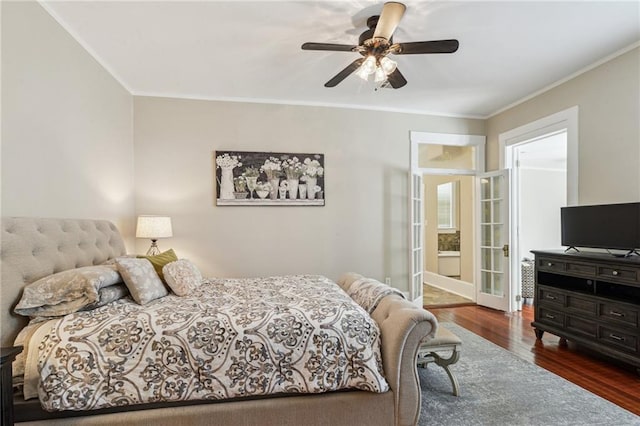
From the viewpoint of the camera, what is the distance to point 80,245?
2404 millimetres

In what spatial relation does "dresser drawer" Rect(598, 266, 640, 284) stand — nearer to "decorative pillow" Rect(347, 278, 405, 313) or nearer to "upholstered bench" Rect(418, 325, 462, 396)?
"upholstered bench" Rect(418, 325, 462, 396)

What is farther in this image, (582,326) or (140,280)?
(582,326)

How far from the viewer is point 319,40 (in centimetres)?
281

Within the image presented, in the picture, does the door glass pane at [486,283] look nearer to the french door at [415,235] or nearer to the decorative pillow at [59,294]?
the french door at [415,235]

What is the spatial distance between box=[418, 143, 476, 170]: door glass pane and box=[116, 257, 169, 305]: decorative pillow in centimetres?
389

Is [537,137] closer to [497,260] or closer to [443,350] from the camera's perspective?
[497,260]

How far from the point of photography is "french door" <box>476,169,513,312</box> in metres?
4.39

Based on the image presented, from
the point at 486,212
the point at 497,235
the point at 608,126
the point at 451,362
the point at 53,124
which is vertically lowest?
the point at 451,362

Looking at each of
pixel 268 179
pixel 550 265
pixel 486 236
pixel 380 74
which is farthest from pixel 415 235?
pixel 380 74

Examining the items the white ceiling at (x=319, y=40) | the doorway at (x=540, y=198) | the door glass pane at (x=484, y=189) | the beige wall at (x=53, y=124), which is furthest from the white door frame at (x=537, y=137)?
the beige wall at (x=53, y=124)

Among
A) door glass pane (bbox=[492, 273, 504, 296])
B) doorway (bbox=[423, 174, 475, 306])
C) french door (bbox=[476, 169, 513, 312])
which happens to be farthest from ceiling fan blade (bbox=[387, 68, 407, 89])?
door glass pane (bbox=[492, 273, 504, 296])

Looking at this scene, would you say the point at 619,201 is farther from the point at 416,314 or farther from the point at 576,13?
the point at 416,314

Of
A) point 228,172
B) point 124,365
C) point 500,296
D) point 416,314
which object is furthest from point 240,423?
point 500,296

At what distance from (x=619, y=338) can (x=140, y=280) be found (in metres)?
3.75
